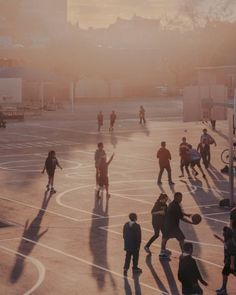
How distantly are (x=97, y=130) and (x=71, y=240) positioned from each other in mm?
38815

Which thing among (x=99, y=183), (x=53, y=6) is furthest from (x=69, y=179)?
(x=53, y=6)

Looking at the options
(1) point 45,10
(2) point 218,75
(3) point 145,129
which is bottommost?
(3) point 145,129

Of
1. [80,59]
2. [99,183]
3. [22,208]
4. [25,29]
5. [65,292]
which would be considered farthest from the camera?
[25,29]

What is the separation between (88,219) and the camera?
25.8m

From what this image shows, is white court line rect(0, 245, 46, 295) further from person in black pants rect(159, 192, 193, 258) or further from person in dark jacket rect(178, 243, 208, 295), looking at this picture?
person in dark jacket rect(178, 243, 208, 295)

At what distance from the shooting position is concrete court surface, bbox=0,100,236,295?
1883cm

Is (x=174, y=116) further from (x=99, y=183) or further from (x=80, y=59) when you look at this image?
(x=99, y=183)

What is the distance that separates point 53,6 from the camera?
197375 mm

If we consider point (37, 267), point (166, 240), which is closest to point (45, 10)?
point (166, 240)

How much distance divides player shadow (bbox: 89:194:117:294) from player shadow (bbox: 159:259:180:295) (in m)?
1.20

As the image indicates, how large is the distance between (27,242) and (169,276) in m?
4.94

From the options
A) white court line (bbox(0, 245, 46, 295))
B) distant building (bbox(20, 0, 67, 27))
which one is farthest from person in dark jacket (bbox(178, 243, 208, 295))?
distant building (bbox(20, 0, 67, 27))

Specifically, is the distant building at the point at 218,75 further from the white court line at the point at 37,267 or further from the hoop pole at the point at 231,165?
the white court line at the point at 37,267

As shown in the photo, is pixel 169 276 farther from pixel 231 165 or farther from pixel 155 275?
pixel 231 165
